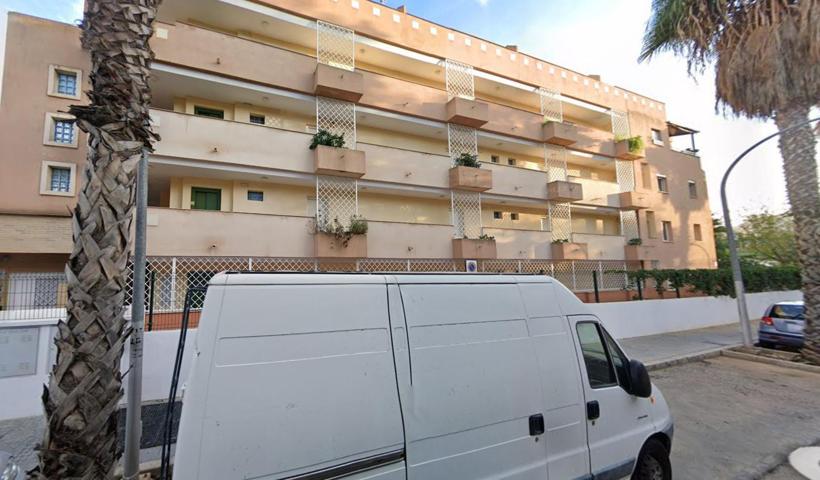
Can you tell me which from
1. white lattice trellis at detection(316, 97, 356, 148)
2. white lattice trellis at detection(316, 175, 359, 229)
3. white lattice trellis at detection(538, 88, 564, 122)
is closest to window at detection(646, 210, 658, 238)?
white lattice trellis at detection(538, 88, 564, 122)

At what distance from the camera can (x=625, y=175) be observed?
74.9 ft

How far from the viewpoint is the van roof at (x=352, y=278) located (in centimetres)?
216

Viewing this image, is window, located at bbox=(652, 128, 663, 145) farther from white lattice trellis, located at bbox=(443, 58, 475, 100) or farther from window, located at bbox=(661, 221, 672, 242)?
white lattice trellis, located at bbox=(443, 58, 475, 100)

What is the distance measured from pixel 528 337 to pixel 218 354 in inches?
86.7

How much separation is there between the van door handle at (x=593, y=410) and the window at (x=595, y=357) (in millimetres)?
151

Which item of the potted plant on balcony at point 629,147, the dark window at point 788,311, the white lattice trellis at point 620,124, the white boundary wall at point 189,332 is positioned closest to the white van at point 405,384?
the white boundary wall at point 189,332

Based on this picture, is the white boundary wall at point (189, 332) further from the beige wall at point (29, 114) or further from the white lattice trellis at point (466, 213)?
the beige wall at point (29, 114)

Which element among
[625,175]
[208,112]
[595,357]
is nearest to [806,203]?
[595,357]

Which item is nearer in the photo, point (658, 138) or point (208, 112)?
point (208, 112)

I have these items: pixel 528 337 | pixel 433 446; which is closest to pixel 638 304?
pixel 528 337

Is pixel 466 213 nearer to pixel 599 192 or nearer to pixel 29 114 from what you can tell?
pixel 599 192

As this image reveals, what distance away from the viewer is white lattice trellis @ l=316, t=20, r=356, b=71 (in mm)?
14862

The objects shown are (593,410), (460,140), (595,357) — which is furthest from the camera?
(460,140)

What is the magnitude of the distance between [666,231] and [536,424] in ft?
84.1
